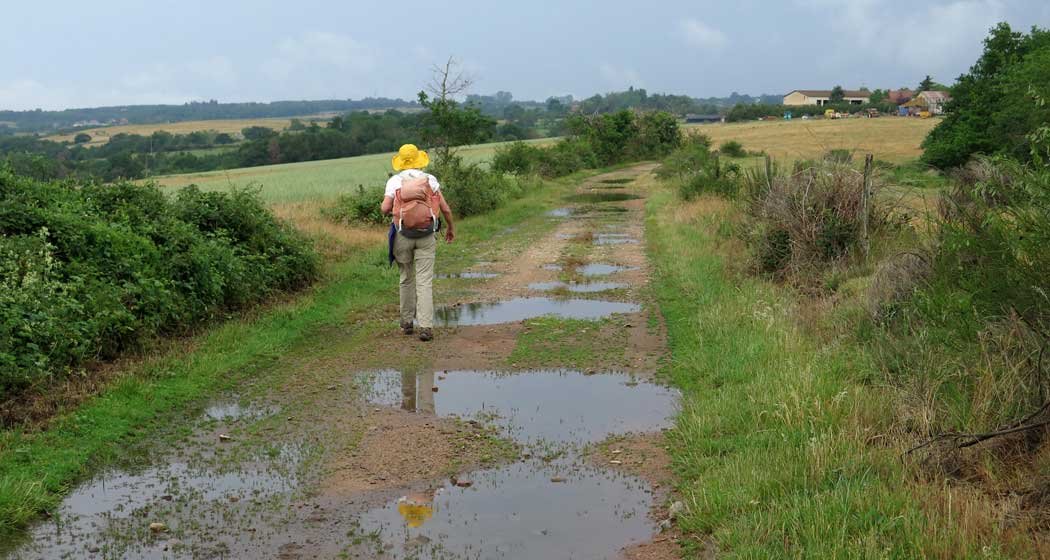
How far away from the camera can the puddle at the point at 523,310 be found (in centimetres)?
1100

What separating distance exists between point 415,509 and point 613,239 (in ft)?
44.7

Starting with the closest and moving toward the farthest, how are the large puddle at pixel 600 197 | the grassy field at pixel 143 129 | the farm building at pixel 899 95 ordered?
the large puddle at pixel 600 197
the grassy field at pixel 143 129
the farm building at pixel 899 95

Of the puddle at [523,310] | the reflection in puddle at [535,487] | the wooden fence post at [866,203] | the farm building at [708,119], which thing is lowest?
the puddle at [523,310]

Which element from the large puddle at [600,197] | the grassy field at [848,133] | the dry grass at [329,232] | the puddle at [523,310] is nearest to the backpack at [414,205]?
the puddle at [523,310]

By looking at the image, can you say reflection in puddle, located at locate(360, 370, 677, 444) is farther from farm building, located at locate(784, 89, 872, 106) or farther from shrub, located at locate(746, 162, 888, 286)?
farm building, located at locate(784, 89, 872, 106)

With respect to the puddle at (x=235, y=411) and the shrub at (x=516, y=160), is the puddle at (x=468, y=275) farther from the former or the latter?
the shrub at (x=516, y=160)

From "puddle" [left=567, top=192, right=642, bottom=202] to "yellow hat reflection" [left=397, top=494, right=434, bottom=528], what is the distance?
23.9m

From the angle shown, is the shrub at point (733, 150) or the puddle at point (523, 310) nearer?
the puddle at point (523, 310)

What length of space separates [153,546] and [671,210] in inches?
739

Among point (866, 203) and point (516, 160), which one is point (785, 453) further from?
point (516, 160)

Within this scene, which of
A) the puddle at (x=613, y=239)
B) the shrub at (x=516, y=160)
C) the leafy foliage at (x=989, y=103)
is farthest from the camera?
the shrub at (x=516, y=160)

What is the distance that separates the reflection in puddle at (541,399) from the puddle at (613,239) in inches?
383

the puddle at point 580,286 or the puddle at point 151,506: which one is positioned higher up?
the puddle at point 151,506

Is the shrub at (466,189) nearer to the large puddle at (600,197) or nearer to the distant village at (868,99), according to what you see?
the large puddle at (600,197)
